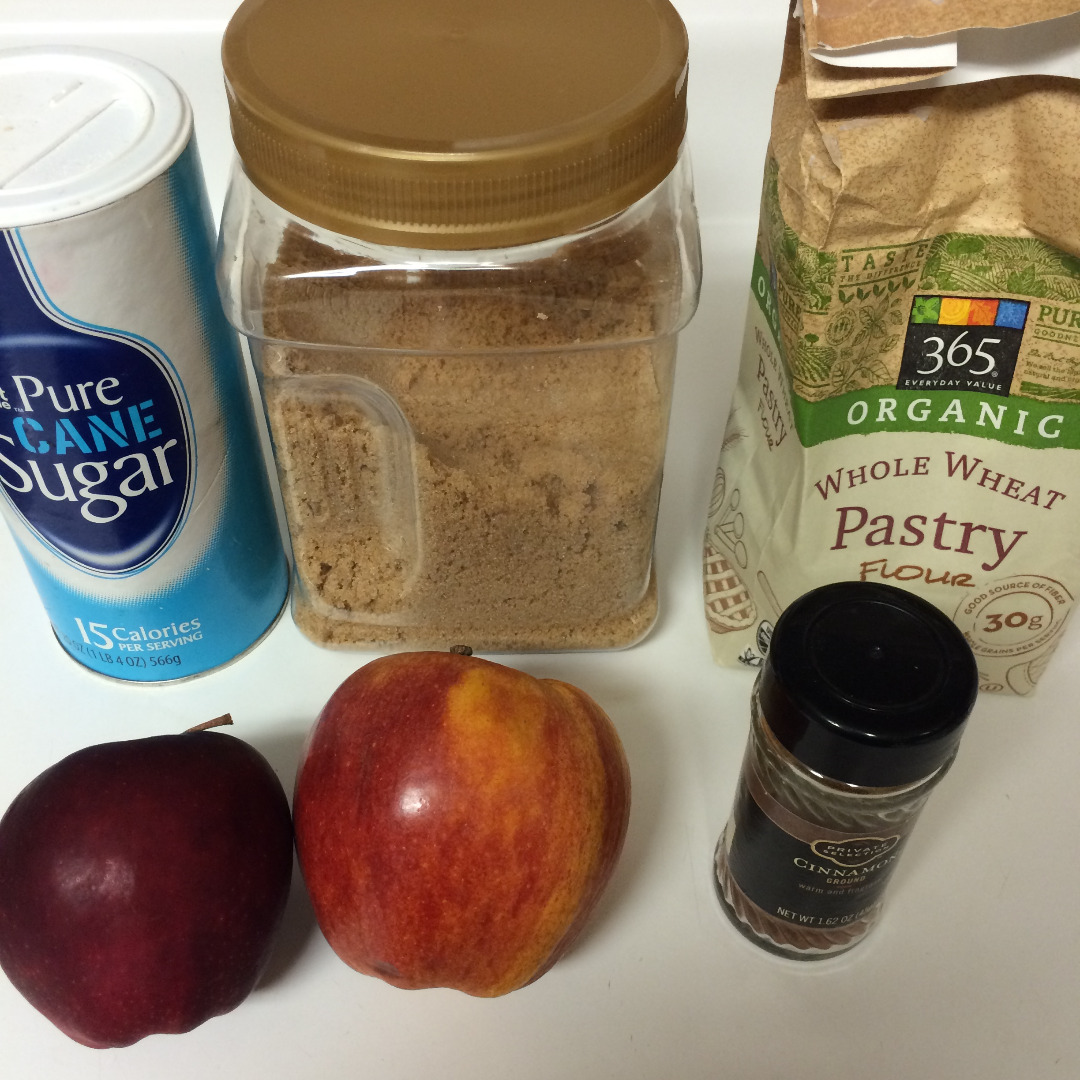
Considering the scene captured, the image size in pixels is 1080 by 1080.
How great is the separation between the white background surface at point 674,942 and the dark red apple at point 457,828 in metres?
0.05

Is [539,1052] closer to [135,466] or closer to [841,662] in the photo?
[841,662]

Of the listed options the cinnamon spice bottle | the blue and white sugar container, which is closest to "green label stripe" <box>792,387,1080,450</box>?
the cinnamon spice bottle

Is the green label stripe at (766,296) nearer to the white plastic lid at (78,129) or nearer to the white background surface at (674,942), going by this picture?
the white background surface at (674,942)

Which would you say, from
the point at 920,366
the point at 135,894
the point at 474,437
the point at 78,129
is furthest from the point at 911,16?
the point at 135,894

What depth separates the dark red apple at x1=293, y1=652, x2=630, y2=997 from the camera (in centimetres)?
52

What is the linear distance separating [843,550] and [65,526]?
44cm

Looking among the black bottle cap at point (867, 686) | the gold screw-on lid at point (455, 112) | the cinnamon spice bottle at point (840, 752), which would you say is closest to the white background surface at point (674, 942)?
the cinnamon spice bottle at point (840, 752)

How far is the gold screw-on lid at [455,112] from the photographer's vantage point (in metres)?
0.49

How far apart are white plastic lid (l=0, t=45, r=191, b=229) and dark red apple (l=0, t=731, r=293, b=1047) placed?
258 millimetres

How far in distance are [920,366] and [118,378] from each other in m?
0.41

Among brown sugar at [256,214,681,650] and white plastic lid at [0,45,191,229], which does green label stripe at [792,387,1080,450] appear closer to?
brown sugar at [256,214,681,650]

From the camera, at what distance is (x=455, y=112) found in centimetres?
50

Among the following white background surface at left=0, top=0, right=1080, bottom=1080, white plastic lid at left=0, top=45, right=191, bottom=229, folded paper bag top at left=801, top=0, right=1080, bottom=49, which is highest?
folded paper bag top at left=801, top=0, right=1080, bottom=49

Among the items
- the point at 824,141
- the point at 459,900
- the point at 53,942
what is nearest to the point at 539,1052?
the point at 459,900
